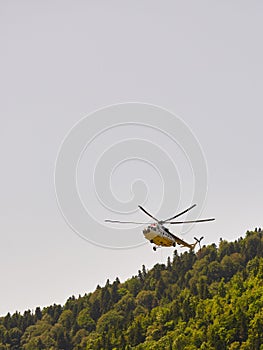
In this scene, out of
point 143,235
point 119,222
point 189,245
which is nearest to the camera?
point 119,222

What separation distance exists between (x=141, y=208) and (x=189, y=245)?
25.6 metres

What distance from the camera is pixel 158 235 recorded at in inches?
4333

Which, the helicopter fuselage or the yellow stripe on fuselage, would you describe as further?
the yellow stripe on fuselage

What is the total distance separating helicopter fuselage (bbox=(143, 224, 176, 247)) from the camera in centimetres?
10894

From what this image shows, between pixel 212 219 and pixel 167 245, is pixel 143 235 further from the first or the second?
pixel 212 219

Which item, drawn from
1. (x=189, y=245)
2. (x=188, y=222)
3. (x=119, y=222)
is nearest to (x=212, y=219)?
(x=188, y=222)

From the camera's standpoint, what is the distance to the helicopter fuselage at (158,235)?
109 metres

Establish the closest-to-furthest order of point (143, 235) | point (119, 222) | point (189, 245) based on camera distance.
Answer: point (119, 222) < point (143, 235) < point (189, 245)

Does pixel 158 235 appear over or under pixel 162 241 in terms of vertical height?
over

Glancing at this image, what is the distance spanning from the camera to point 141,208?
4087 inches

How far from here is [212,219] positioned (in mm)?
100000

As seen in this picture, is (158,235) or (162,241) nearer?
(158,235)

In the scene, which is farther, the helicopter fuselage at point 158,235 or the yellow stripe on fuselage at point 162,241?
the yellow stripe on fuselage at point 162,241

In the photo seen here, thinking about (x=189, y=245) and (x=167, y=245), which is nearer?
(x=167, y=245)
